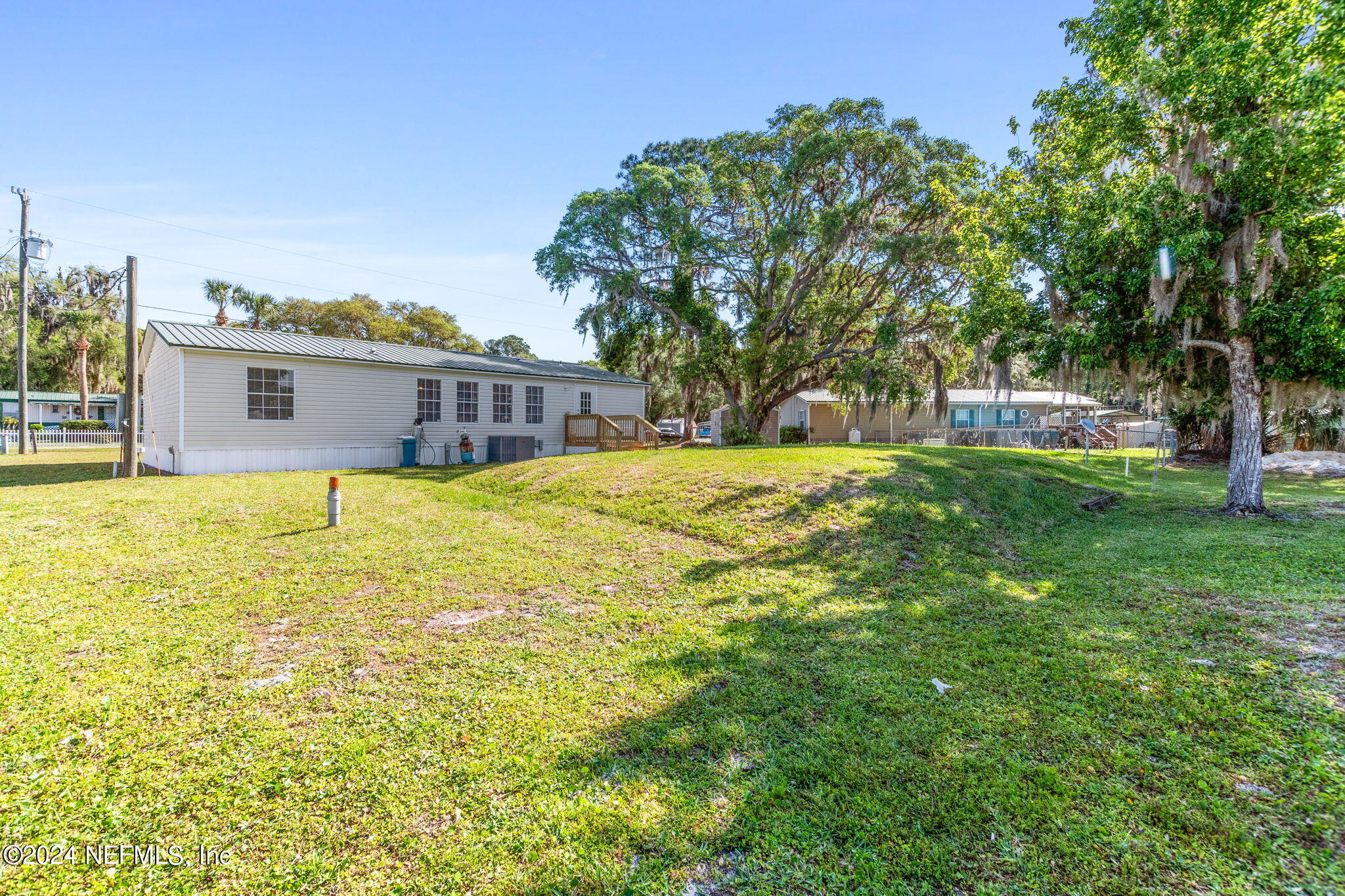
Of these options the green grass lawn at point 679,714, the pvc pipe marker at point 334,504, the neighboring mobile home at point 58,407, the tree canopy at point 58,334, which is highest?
the tree canopy at point 58,334

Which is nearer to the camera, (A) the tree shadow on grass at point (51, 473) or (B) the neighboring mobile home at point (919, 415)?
(A) the tree shadow on grass at point (51, 473)

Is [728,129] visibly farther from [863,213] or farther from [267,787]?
[267,787]

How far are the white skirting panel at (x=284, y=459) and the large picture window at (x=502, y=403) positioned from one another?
10.5 feet

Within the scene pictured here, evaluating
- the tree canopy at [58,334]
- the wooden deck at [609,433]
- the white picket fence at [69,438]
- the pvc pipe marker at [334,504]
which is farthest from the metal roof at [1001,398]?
the tree canopy at [58,334]

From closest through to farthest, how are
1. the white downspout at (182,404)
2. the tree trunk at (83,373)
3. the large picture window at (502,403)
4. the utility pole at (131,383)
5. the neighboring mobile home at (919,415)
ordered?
the utility pole at (131,383)
the white downspout at (182,404)
the large picture window at (502,403)
the neighboring mobile home at (919,415)
the tree trunk at (83,373)

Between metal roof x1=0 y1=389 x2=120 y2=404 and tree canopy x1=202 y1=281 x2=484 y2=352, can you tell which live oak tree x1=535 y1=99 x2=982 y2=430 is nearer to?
tree canopy x1=202 y1=281 x2=484 y2=352

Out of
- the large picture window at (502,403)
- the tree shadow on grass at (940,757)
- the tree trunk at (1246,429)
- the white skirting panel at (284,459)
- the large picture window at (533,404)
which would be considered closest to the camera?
the tree shadow on grass at (940,757)

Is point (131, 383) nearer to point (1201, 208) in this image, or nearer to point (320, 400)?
point (320, 400)

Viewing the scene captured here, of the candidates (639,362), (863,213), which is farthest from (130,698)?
(639,362)

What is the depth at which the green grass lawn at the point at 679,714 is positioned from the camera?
2.04m

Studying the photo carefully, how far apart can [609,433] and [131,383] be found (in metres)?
11.5

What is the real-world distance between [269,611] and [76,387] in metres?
47.0

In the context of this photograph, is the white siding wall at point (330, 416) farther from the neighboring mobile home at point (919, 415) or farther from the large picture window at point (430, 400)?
the neighboring mobile home at point (919, 415)

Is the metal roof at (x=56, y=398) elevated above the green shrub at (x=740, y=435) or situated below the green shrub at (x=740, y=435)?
above
